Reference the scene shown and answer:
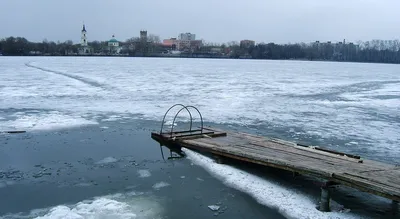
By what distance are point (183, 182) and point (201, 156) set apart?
226 cm

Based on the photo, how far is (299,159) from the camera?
910 cm

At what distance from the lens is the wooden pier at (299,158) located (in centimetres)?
738

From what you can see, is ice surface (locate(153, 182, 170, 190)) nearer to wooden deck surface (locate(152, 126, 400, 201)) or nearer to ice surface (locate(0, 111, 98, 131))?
wooden deck surface (locate(152, 126, 400, 201))

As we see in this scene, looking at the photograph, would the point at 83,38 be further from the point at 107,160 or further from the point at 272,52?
the point at 107,160

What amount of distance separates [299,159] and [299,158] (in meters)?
0.10

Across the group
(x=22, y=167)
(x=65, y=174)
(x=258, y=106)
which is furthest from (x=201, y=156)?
(x=258, y=106)

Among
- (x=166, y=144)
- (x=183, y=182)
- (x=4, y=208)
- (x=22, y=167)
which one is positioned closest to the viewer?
(x=4, y=208)

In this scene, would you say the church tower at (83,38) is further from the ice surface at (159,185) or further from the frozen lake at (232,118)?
the ice surface at (159,185)

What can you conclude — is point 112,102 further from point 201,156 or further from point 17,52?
point 17,52

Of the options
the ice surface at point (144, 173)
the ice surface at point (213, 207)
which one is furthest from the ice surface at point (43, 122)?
the ice surface at point (213, 207)

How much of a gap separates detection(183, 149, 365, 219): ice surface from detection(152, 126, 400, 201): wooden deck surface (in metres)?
0.39

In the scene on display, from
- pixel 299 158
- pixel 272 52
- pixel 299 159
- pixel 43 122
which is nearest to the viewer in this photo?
pixel 299 159

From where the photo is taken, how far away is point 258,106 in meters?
20.1

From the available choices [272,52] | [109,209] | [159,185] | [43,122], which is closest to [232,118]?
[43,122]
